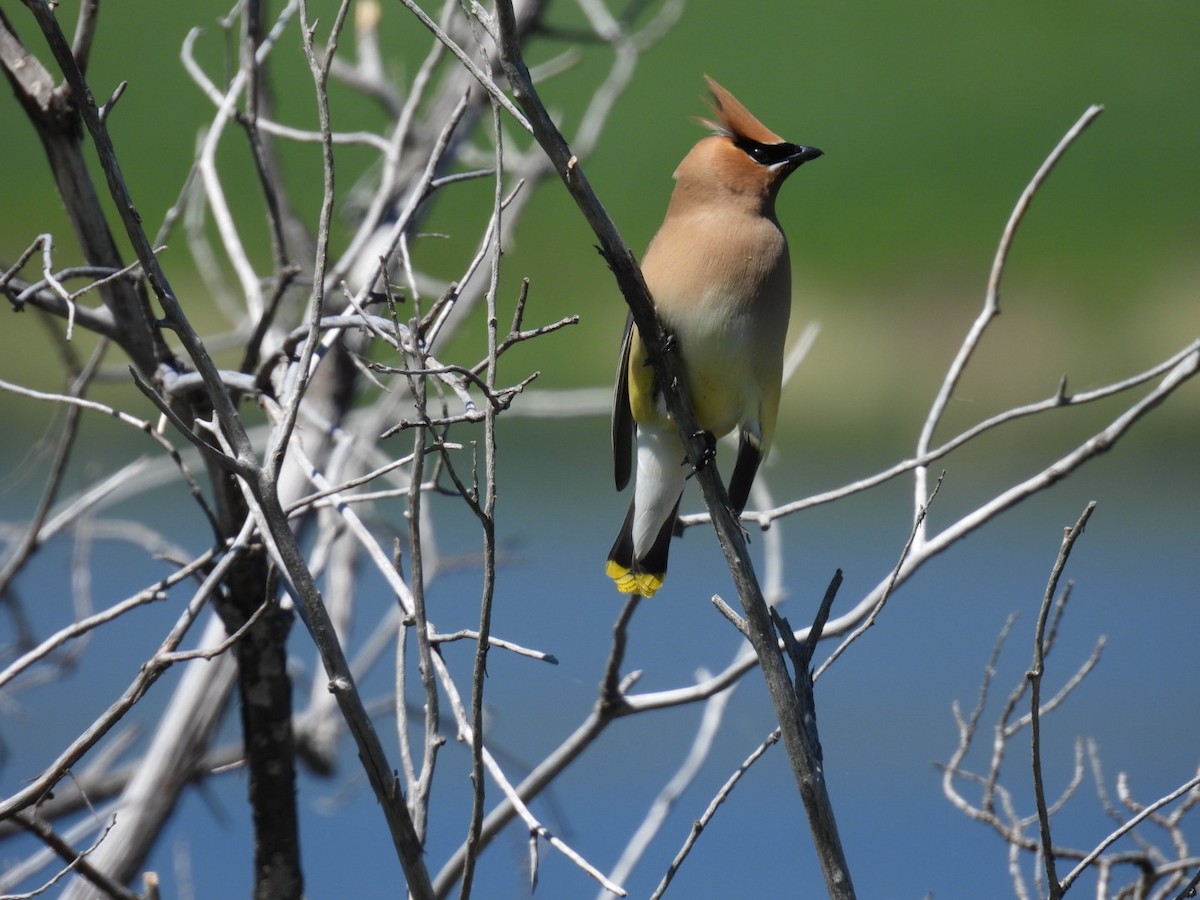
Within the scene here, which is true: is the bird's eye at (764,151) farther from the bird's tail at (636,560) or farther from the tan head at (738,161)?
the bird's tail at (636,560)

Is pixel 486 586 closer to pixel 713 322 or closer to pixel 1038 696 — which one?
pixel 1038 696

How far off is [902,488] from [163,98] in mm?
6302

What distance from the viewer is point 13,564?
254cm

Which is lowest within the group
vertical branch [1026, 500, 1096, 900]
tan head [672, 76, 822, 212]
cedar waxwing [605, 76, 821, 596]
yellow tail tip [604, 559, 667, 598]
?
vertical branch [1026, 500, 1096, 900]

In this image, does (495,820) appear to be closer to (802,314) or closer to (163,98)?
(802,314)

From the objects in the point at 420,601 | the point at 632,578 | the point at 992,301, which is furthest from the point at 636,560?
the point at 420,601

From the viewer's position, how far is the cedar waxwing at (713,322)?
8.84 feet

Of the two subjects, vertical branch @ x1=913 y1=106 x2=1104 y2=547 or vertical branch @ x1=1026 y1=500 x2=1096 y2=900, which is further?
vertical branch @ x1=913 y1=106 x2=1104 y2=547

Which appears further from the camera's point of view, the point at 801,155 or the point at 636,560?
the point at 636,560

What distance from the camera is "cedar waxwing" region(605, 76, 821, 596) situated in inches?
106

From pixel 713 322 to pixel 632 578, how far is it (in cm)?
56

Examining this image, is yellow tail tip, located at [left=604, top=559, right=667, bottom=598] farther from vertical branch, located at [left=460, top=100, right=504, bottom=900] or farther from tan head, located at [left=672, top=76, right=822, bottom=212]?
vertical branch, located at [left=460, top=100, right=504, bottom=900]

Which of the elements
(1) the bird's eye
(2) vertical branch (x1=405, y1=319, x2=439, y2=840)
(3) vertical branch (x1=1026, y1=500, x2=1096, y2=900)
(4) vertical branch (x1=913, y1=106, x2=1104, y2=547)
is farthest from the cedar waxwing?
(3) vertical branch (x1=1026, y1=500, x2=1096, y2=900)

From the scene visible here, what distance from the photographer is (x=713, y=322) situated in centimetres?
268
